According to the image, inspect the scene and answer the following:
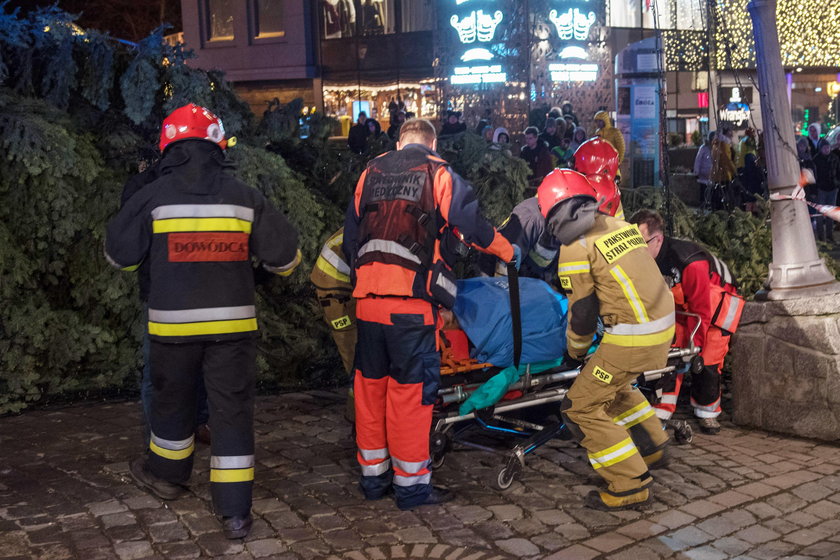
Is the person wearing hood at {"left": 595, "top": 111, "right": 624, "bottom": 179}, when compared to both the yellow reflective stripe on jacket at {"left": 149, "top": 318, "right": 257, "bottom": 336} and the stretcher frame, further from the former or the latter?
the yellow reflective stripe on jacket at {"left": 149, "top": 318, "right": 257, "bottom": 336}

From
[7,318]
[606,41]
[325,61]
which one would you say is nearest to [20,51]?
[7,318]

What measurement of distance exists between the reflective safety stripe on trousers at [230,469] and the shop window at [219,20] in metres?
32.1

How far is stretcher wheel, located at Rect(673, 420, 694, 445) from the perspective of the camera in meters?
6.04

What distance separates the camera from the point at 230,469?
4.53m

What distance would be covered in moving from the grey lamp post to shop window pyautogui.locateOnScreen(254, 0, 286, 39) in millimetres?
28669

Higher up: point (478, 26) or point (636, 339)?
point (478, 26)

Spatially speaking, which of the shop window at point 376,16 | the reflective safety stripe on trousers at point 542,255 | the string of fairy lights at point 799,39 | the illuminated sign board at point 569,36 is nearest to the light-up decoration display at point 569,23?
the illuminated sign board at point 569,36

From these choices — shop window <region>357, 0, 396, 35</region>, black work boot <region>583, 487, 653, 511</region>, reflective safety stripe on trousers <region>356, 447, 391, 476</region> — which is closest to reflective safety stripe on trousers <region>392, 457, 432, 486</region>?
reflective safety stripe on trousers <region>356, 447, 391, 476</region>

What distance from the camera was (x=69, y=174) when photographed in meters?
6.86

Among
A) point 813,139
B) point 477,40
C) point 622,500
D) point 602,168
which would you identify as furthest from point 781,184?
point 477,40

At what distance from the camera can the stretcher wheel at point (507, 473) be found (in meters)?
5.18

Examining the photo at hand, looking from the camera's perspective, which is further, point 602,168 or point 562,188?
point 602,168

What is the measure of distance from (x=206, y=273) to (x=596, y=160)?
315cm

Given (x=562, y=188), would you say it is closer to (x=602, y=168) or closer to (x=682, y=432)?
(x=602, y=168)
